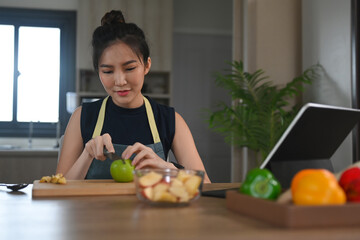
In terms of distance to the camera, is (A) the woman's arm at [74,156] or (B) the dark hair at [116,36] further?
(B) the dark hair at [116,36]

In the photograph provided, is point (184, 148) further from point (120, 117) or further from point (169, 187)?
point (169, 187)

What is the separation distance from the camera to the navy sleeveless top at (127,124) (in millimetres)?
1932

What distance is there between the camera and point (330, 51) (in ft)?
10.9

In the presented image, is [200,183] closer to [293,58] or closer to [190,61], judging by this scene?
[293,58]

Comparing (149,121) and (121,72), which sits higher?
(121,72)

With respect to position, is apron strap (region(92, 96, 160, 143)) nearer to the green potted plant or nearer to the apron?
the apron

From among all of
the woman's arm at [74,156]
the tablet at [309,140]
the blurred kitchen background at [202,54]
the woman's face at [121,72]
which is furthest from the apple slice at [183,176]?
the blurred kitchen background at [202,54]

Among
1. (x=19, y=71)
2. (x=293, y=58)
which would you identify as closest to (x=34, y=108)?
(x=19, y=71)

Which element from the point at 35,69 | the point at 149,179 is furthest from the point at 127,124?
the point at 35,69

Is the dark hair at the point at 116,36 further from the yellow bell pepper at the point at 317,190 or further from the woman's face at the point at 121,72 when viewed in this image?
the yellow bell pepper at the point at 317,190

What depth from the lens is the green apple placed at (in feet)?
4.42

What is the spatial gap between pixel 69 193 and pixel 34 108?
4476 mm

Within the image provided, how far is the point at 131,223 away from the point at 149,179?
20 centimetres

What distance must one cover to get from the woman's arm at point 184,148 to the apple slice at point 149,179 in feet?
2.89
